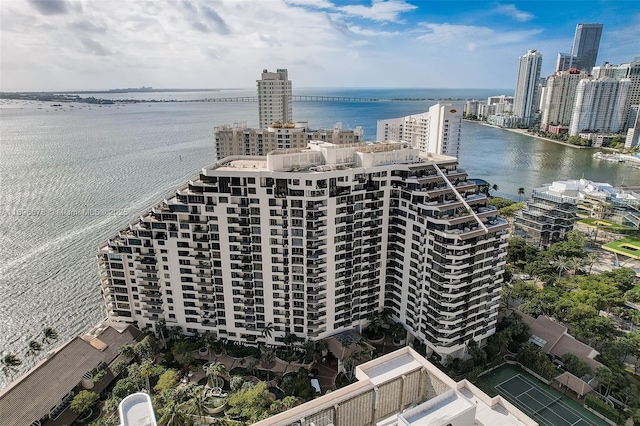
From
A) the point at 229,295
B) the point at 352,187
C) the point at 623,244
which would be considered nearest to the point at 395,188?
the point at 352,187

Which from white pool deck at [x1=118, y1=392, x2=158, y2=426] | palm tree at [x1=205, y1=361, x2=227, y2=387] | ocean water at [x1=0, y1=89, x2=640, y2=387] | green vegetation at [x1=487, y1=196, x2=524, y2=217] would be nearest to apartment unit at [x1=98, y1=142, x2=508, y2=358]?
palm tree at [x1=205, y1=361, x2=227, y2=387]

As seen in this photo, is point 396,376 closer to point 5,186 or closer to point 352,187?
point 352,187

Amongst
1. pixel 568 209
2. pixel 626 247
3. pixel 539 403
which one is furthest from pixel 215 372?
pixel 626 247

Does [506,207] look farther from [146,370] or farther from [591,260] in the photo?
[146,370]

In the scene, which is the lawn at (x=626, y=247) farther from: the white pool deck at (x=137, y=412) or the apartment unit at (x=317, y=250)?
the white pool deck at (x=137, y=412)

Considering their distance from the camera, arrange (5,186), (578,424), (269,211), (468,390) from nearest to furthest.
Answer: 1. (468,390)
2. (578,424)
3. (269,211)
4. (5,186)

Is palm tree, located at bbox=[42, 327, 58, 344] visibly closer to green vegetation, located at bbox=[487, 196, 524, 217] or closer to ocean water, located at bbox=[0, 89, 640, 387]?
ocean water, located at bbox=[0, 89, 640, 387]

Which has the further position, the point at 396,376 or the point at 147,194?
the point at 147,194
